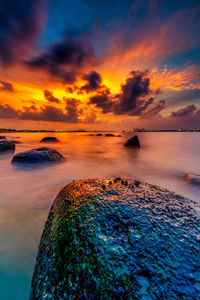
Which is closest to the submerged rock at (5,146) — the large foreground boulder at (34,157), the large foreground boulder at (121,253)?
the large foreground boulder at (34,157)

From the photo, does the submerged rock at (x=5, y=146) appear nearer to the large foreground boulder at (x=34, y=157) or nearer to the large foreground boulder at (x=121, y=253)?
the large foreground boulder at (x=34, y=157)

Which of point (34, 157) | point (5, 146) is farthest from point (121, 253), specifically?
point (5, 146)

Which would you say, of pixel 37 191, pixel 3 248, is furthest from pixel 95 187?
pixel 37 191

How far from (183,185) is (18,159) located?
6813mm

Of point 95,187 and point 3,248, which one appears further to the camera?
point 95,187

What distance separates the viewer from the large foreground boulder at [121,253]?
36.7 inches

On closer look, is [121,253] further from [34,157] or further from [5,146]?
[5,146]

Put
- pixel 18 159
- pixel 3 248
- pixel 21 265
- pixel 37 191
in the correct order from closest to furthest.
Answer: pixel 21 265 → pixel 3 248 → pixel 37 191 → pixel 18 159

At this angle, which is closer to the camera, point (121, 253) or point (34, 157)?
point (121, 253)

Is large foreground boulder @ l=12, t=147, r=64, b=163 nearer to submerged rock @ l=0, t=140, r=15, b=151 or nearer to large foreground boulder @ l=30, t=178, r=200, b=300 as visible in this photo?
submerged rock @ l=0, t=140, r=15, b=151

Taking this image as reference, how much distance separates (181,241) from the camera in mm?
1187

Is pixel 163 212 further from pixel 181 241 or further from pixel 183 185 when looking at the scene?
pixel 183 185

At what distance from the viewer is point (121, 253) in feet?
3.59

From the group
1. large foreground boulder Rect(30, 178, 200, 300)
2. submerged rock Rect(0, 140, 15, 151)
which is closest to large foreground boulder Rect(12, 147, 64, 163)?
submerged rock Rect(0, 140, 15, 151)
